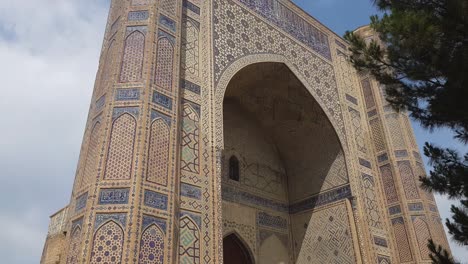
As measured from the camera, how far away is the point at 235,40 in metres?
7.65

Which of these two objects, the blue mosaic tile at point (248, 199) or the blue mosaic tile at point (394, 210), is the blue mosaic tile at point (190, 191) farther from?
the blue mosaic tile at point (394, 210)

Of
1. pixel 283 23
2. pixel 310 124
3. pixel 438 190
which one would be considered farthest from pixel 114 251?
pixel 283 23

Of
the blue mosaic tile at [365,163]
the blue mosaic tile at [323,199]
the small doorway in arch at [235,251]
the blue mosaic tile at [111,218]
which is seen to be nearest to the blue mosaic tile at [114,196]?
the blue mosaic tile at [111,218]

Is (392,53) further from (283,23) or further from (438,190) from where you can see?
(283,23)

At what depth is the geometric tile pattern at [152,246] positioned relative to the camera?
4352mm

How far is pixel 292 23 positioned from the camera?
9.66 meters

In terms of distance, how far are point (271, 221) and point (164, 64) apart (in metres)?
4.77

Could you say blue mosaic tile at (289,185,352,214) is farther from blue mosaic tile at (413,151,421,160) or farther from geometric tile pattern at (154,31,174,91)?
geometric tile pattern at (154,31,174,91)

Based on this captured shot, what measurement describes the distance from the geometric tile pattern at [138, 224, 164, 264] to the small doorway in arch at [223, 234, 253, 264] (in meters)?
3.70

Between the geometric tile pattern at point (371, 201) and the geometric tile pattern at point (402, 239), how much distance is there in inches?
16.9

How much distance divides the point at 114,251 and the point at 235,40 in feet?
15.5

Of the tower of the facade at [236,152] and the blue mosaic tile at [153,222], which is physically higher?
the tower of the facade at [236,152]

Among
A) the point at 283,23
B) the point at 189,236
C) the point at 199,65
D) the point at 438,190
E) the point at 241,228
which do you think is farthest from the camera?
the point at 283,23

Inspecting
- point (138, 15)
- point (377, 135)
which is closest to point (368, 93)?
point (377, 135)
